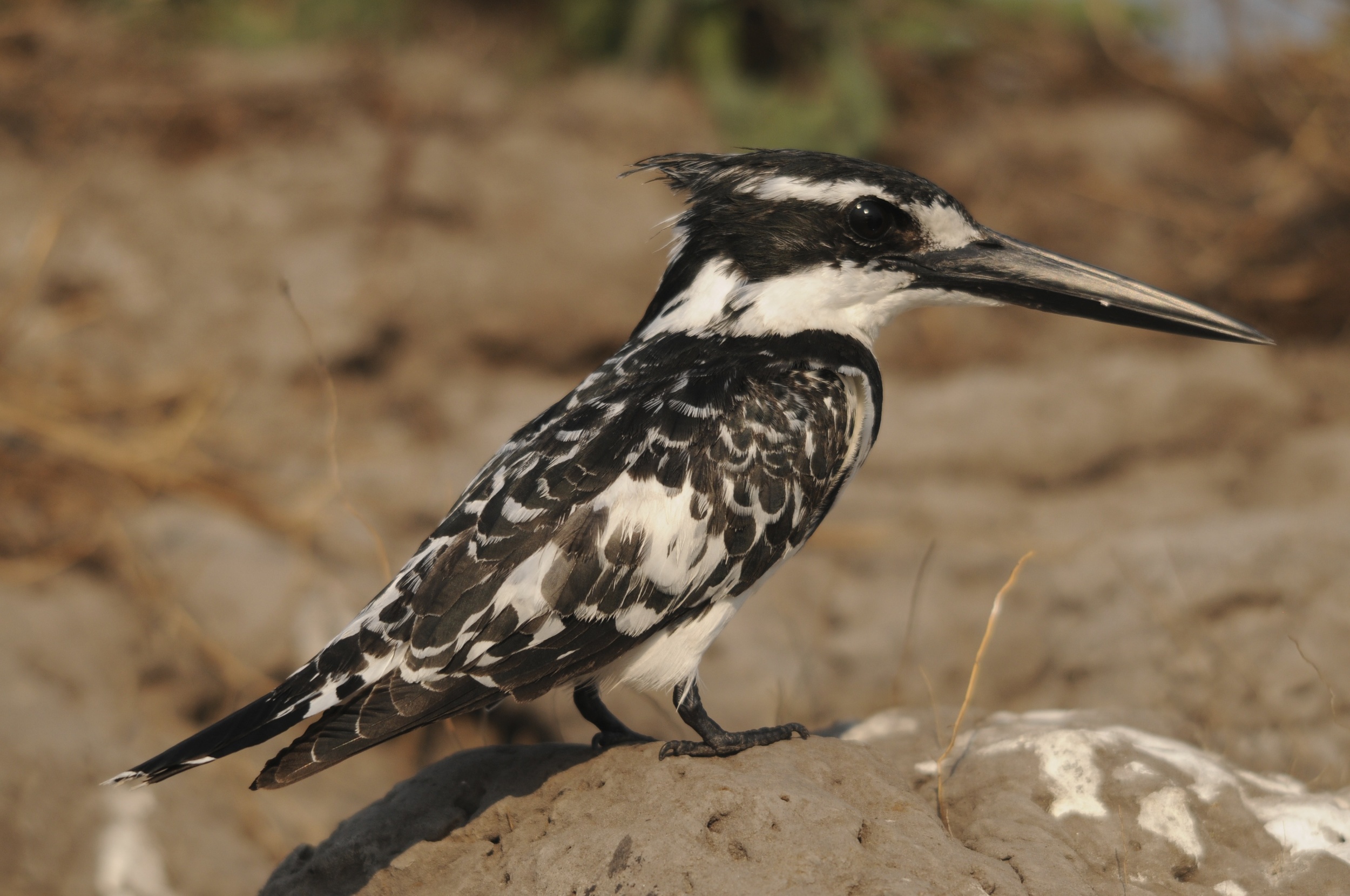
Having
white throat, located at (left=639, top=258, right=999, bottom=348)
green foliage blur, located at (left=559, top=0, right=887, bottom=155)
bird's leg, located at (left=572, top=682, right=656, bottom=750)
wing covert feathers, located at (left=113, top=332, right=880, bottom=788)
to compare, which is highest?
green foliage blur, located at (left=559, top=0, right=887, bottom=155)

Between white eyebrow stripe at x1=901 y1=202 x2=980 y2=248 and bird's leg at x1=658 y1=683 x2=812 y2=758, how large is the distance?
147 cm

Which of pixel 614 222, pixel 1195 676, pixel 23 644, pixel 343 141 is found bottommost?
pixel 23 644

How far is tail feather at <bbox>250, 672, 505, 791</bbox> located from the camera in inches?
103

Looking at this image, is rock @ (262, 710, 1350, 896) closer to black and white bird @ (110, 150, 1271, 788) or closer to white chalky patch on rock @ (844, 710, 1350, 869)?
white chalky patch on rock @ (844, 710, 1350, 869)

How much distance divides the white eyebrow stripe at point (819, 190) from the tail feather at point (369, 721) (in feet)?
5.26

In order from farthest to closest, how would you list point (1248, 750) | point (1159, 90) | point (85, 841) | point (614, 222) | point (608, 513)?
point (1159, 90) → point (614, 222) → point (85, 841) → point (1248, 750) → point (608, 513)

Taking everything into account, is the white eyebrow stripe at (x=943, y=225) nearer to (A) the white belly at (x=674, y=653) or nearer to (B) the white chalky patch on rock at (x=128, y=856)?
(A) the white belly at (x=674, y=653)

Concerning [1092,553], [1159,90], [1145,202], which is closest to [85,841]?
[1092,553]

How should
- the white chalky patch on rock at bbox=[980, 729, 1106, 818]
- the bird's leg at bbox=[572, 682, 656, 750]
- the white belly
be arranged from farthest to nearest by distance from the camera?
the bird's leg at bbox=[572, 682, 656, 750]
the white belly
the white chalky patch on rock at bbox=[980, 729, 1106, 818]

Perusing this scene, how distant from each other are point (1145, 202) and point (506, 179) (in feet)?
16.2

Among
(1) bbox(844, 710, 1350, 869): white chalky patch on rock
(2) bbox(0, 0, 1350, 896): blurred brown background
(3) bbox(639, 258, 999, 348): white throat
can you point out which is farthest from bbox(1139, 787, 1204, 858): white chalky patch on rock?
(2) bbox(0, 0, 1350, 896): blurred brown background

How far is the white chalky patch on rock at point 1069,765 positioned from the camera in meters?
2.88

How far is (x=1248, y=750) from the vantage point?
3967mm

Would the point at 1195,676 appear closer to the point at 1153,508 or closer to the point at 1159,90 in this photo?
the point at 1153,508
